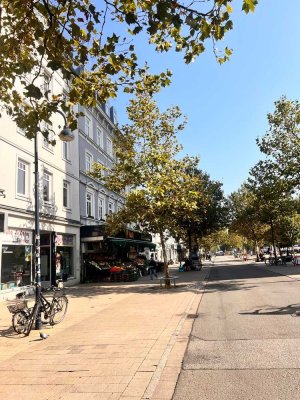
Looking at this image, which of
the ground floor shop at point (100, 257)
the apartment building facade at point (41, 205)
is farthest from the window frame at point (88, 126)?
the ground floor shop at point (100, 257)

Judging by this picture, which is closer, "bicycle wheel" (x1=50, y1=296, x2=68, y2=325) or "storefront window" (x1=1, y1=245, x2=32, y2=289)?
"bicycle wheel" (x1=50, y1=296, x2=68, y2=325)

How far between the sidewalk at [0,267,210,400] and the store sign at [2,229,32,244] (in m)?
5.51

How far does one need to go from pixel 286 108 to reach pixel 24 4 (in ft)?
78.3

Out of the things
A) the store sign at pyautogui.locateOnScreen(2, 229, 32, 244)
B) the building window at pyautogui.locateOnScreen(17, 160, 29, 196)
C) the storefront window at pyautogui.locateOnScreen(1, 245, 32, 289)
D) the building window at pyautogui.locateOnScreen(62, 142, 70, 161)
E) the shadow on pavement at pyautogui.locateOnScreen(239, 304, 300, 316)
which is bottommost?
the shadow on pavement at pyautogui.locateOnScreen(239, 304, 300, 316)

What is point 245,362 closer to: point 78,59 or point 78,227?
point 78,59

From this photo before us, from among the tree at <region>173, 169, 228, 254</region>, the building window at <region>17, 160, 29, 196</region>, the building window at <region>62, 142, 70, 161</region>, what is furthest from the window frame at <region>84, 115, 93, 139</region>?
the tree at <region>173, 169, 228, 254</region>

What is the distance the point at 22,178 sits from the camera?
20312mm

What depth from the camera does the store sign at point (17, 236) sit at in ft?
60.9

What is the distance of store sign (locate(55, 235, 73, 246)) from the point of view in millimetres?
23705

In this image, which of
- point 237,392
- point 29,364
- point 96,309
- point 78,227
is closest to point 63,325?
point 96,309

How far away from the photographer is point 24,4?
6.37 m

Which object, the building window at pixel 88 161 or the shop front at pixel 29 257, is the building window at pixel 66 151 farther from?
the shop front at pixel 29 257

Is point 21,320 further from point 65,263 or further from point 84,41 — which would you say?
point 65,263

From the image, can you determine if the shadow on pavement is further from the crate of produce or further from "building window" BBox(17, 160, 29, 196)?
"building window" BBox(17, 160, 29, 196)
